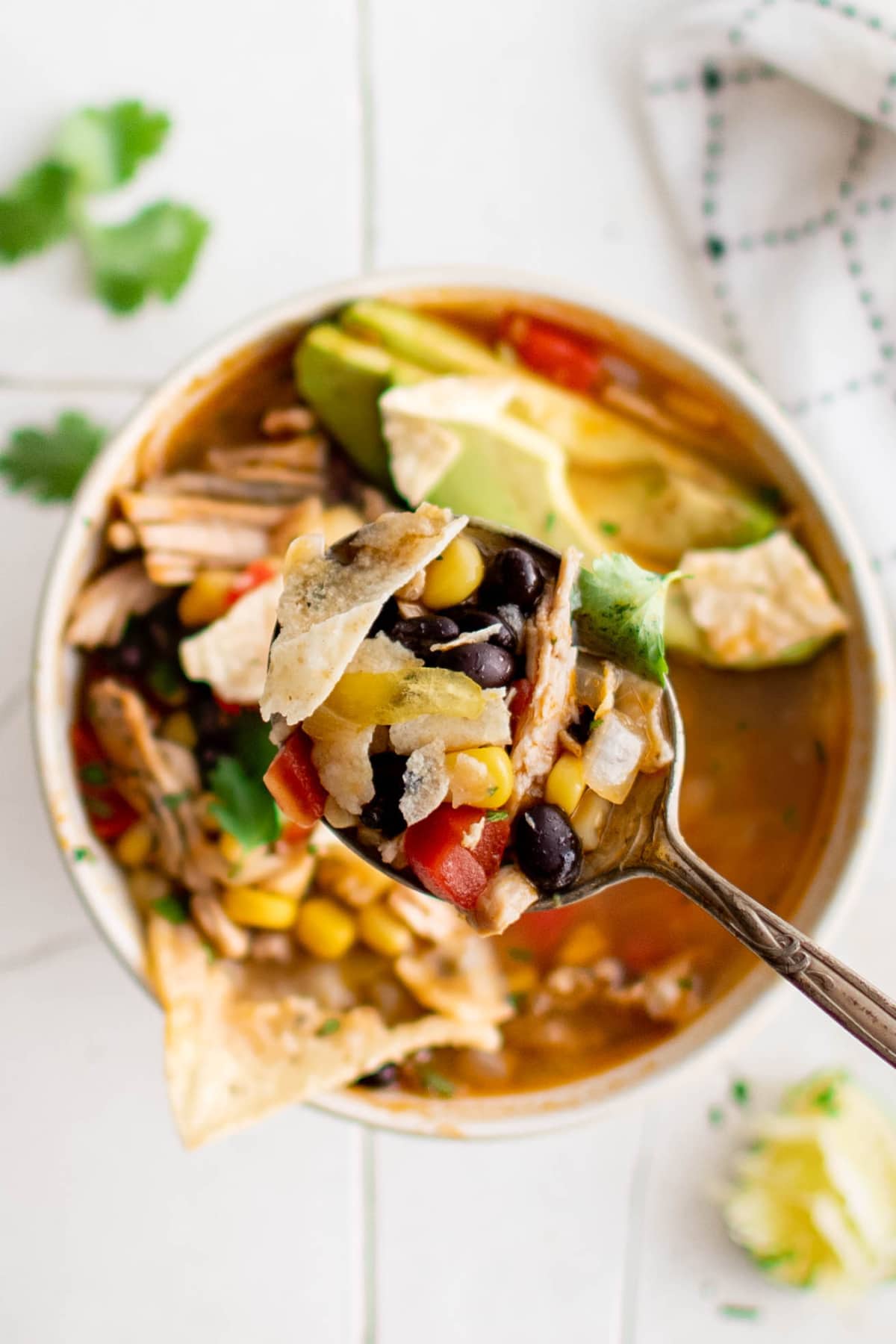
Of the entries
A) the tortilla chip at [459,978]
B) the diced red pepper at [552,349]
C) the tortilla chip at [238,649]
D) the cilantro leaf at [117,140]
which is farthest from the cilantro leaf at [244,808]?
the cilantro leaf at [117,140]

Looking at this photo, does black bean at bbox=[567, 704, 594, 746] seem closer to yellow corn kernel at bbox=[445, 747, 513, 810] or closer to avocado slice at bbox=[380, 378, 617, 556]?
yellow corn kernel at bbox=[445, 747, 513, 810]

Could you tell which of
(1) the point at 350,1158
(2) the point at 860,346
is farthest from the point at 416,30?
(1) the point at 350,1158

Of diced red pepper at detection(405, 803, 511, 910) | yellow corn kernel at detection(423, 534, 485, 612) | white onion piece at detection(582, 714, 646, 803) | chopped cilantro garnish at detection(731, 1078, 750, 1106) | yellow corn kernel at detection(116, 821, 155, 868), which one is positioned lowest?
chopped cilantro garnish at detection(731, 1078, 750, 1106)

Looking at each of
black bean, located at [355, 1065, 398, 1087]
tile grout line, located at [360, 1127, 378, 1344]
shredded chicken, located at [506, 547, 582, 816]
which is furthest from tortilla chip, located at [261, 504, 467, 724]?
tile grout line, located at [360, 1127, 378, 1344]

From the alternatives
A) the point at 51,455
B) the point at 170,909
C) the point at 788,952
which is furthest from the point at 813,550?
the point at 51,455

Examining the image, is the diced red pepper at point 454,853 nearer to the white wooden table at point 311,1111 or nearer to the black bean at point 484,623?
the black bean at point 484,623

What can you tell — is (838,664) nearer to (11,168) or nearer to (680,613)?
(680,613)
